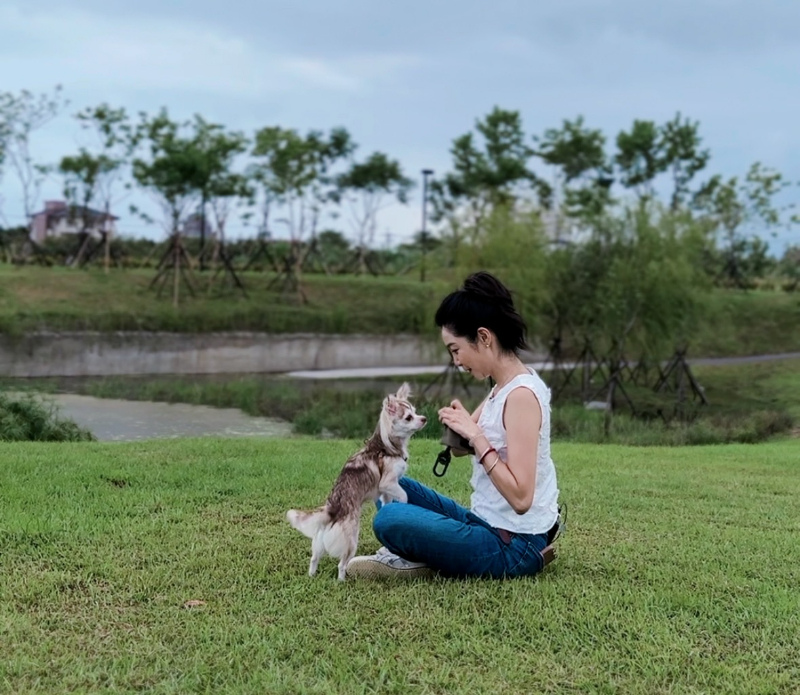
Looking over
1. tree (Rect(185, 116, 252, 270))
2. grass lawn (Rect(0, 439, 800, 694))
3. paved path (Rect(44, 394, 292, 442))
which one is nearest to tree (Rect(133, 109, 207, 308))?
tree (Rect(185, 116, 252, 270))

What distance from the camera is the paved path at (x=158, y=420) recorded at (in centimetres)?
1063

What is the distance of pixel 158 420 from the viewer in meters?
12.0

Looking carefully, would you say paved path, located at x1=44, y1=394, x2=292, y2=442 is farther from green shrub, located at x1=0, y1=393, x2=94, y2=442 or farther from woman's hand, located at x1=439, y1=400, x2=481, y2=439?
woman's hand, located at x1=439, y1=400, x2=481, y2=439

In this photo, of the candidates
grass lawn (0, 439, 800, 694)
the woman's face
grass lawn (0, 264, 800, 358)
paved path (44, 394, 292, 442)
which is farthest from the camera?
grass lawn (0, 264, 800, 358)

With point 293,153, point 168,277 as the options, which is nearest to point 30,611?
point 168,277

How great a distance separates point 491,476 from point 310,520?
757 millimetres

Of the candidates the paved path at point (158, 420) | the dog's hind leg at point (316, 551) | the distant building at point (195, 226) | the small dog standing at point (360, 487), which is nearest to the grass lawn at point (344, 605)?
the dog's hind leg at point (316, 551)

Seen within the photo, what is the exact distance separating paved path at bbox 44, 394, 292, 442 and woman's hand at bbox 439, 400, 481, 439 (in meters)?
6.92

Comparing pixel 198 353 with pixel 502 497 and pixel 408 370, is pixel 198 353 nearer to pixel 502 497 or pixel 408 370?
pixel 408 370

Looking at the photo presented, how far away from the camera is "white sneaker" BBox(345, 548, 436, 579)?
3.58 metres

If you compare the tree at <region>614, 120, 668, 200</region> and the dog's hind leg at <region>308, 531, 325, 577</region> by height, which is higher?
the tree at <region>614, 120, 668, 200</region>

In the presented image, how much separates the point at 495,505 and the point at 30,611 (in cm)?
179

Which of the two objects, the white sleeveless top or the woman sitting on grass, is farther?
the white sleeveless top

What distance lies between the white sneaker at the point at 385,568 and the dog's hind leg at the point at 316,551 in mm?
131
